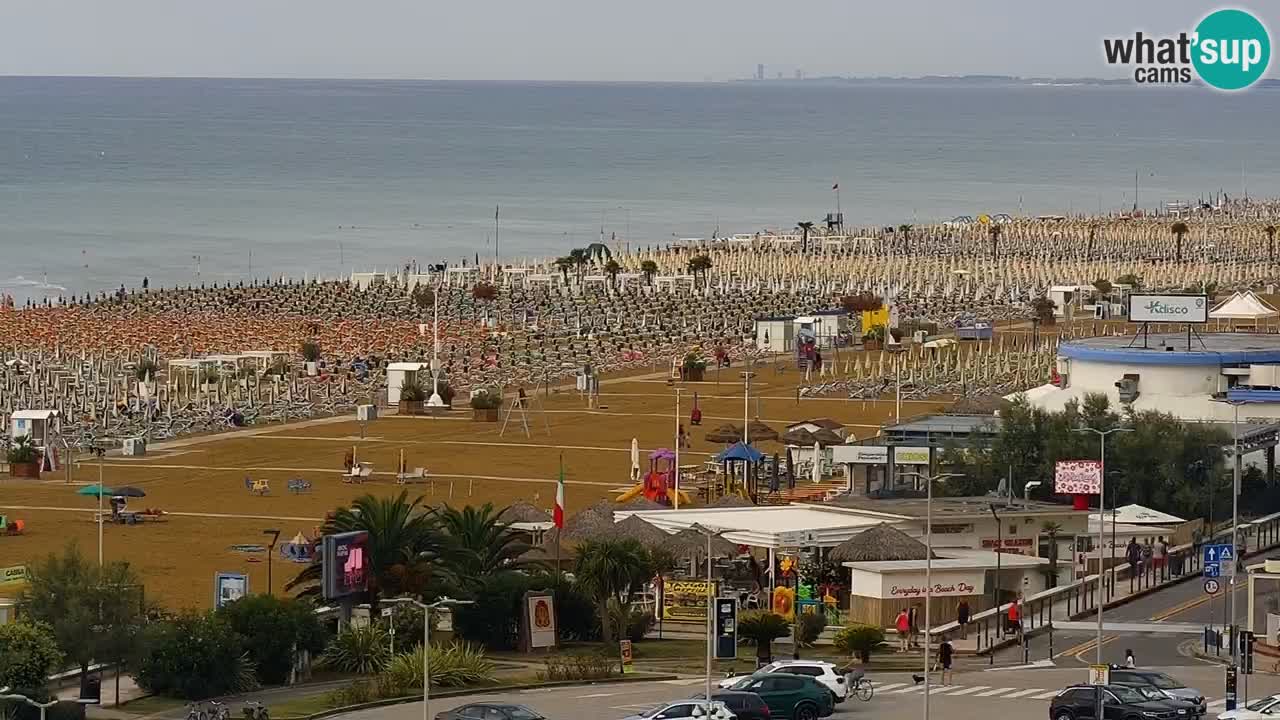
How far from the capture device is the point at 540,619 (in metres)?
48.5

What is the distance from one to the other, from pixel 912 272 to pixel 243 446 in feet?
240

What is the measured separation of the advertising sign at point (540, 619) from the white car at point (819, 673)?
6.56 m

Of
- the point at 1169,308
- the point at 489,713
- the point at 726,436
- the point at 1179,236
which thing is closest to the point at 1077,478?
the point at 726,436

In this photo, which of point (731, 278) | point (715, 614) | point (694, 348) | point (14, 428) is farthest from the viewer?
point (731, 278)

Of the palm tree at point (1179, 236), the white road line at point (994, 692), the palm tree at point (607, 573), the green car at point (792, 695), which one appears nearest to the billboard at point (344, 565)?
the palm tree at point (607, 573)

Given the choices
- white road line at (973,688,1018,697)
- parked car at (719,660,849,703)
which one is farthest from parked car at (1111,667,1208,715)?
parked car at (719,660,849,703)

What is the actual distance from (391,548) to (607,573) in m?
4.15

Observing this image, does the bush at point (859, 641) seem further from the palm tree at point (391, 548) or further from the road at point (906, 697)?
the palm tree at point (391, 548)

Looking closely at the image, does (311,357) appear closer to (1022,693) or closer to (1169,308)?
(1169,308)

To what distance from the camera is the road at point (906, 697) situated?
135 feet

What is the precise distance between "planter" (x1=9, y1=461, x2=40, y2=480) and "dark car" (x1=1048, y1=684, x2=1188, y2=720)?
38991 millimetres

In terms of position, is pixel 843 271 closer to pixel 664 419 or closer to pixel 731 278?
pixel 731 278

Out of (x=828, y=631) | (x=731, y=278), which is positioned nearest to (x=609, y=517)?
(x=828, y=631)

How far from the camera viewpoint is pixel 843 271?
146500 millimetres
